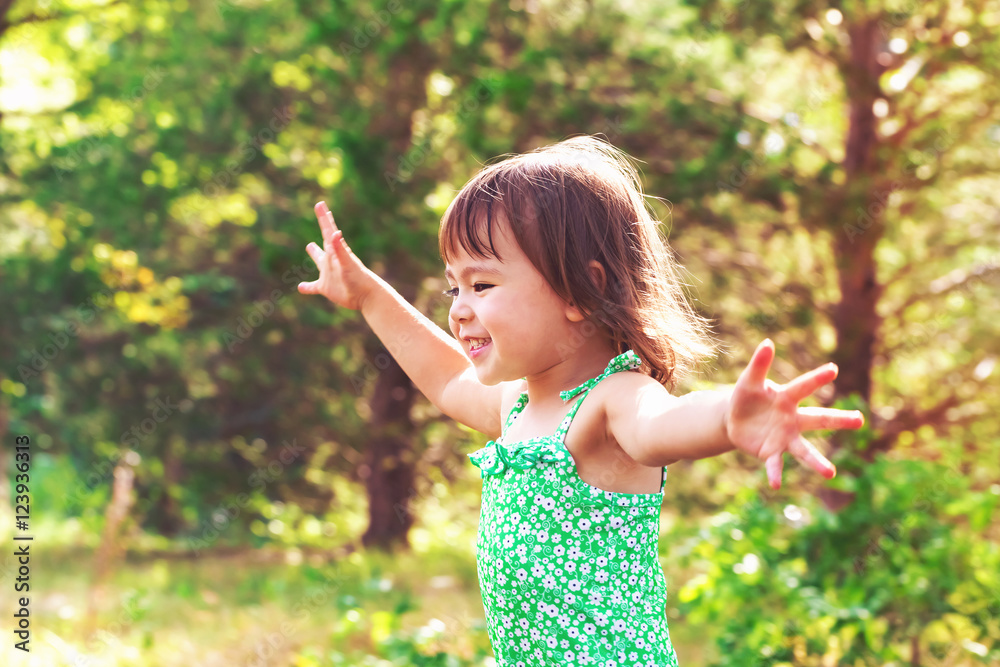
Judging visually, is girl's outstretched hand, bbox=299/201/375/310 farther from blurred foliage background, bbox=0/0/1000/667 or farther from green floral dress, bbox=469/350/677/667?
blurred foliage background, bbox=0/0/1000/667

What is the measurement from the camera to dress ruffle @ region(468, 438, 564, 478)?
1510 mm

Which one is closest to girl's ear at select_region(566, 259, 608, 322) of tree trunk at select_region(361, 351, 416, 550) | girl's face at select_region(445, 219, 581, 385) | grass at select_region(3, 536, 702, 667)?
girl's face at select_region(445, 219, 581, 385)

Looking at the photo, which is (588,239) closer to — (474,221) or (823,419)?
(474,221)

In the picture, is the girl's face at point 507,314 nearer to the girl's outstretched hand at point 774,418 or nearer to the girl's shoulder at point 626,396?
the girl's shoulder at point 626,396

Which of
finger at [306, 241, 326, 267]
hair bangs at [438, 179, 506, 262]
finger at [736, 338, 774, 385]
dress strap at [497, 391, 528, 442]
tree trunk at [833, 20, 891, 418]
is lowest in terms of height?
finger at [736, 338, 774, 385]

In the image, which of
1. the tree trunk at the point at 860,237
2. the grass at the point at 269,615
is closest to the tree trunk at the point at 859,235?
the tree trunk at the point at 860,237

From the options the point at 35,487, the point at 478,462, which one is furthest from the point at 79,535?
the point at 478,462

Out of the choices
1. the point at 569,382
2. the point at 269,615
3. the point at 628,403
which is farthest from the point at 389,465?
the point at 628,403

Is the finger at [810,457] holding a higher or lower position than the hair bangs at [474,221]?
lower

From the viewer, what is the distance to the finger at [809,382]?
3.34ft

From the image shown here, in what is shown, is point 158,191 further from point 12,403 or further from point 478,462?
point 478,462

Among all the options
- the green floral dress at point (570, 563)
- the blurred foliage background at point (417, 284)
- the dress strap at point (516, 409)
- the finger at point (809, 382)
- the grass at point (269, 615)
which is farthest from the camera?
the blurred foliage background at point (417, 284)

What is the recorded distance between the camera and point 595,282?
155 cm

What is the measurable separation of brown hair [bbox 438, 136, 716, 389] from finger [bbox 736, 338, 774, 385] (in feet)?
1.53
